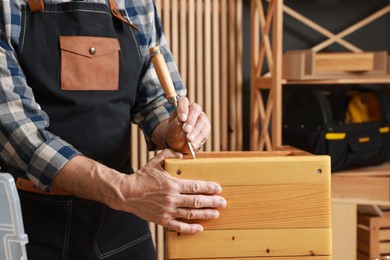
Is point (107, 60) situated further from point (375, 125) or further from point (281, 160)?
point (375, 125)

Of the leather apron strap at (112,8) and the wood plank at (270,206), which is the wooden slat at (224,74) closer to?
the leather apron strap at (112,8)

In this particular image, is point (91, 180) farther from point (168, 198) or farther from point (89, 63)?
point (89, 63)

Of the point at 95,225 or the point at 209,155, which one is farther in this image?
the point at 95,225

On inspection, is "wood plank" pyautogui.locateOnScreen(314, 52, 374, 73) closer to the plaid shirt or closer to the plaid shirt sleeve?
the plaid shirt sleeve

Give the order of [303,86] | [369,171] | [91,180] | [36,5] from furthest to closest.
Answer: [303,86] < [369,171] < [36,5] < [91,180]

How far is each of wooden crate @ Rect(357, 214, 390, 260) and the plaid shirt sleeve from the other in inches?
71.2

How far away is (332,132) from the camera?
3092 mm

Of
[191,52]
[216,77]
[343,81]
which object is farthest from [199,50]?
[343,81]

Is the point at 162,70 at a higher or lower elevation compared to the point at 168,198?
higher

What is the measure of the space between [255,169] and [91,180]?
1.12 ft

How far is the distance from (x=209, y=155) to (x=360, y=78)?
83.2 inches

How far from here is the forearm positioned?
119cm

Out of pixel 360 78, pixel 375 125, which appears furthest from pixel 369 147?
pixel 360 78

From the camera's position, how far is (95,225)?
149 centimetres
